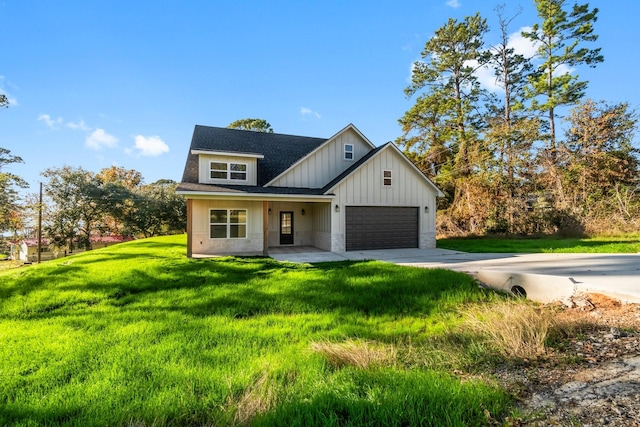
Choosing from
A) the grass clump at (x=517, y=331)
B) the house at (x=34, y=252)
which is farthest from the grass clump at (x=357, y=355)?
the house at (x=34, y=252)

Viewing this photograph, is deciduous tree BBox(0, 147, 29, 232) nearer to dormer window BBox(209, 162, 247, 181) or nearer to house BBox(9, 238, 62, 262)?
house BBox(9, 238, 62, 262)

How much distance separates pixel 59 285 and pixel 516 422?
33.5 ft

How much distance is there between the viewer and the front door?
15891 millimetres

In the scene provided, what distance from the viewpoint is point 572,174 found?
1822 cm

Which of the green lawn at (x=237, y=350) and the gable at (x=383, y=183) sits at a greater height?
the gable at (x=383, y=183)

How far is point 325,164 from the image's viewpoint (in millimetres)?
15617

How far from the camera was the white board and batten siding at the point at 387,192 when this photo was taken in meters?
13.5

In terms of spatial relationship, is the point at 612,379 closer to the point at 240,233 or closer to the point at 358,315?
the point at 358,315

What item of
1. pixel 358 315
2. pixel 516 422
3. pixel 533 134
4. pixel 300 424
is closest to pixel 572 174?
pixel 533 134

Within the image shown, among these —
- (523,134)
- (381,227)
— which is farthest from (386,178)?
(523,134)

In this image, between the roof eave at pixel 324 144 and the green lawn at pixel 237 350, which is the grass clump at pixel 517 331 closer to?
the green lawn at pixel 237 350

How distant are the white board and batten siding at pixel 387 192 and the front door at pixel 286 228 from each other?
347 cm

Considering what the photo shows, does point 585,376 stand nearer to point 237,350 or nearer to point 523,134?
point 237,350

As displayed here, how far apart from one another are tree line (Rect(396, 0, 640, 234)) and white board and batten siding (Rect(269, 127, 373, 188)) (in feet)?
29.4
